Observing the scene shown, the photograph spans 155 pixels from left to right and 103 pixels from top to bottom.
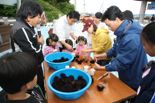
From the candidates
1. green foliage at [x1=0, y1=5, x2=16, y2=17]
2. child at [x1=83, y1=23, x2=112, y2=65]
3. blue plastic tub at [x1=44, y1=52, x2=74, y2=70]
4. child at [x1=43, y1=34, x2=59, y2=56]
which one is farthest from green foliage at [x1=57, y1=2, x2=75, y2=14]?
blue plastic tub at [x1=44, y1=52, x2=74, y2=70]

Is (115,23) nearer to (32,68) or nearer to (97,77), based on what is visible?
(97,77)

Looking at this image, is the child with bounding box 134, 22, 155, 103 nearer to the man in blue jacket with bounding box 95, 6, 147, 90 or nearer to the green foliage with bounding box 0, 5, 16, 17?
the man in blue jacket with bounding box 95, 6, 147, 90

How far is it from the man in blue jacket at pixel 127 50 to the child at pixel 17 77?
0.95 meters

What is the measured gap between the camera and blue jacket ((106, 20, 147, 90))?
158 cm

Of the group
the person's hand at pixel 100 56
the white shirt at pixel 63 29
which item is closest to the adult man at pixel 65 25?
the white shirt at pixel 63 29

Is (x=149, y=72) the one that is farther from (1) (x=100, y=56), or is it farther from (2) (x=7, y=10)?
(2) (x=7, y=10)

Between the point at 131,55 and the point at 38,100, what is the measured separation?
0.96m

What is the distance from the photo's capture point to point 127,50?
5.22 ft

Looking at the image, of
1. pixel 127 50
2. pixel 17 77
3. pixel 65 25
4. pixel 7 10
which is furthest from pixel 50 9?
pixel 17 77

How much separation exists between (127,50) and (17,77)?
107 cm

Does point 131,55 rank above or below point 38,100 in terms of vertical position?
above

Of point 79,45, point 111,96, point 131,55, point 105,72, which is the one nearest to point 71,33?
point 79,45

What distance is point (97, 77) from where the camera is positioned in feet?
5.72

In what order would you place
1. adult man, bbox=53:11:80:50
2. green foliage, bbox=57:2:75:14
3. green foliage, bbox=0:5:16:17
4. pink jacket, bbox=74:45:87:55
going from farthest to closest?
green foliage, bbox=57:2:75:14
green foliage, bbox=0:5:16:17
adult man, bbox=53:11:80:50
pink jacket, bbox=74:45:87:55
